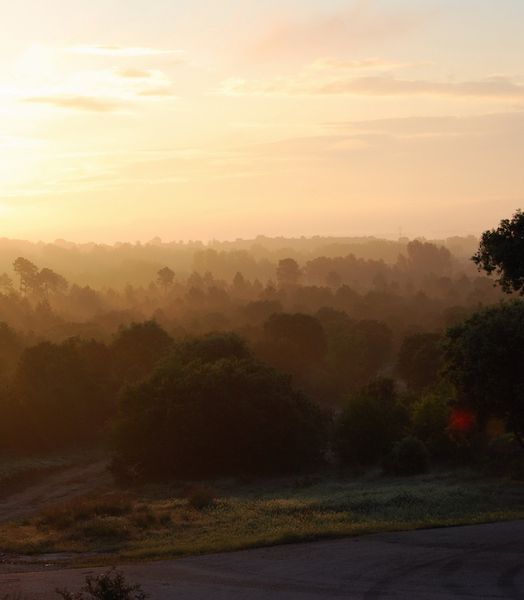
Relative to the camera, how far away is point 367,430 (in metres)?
54.5

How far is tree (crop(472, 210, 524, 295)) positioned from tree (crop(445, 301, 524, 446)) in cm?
445

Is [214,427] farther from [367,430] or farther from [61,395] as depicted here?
[61,395]

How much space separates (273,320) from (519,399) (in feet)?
221

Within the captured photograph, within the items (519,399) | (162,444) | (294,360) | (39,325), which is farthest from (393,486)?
(39,325)

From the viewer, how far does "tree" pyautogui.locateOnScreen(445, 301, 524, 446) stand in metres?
31.1

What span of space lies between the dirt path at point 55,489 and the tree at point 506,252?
24965mm

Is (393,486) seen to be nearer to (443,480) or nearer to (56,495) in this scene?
(443,480)

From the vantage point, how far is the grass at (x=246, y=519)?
1038 inches

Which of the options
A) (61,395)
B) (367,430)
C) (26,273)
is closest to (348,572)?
(367,430)

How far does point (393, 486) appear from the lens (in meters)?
41.2

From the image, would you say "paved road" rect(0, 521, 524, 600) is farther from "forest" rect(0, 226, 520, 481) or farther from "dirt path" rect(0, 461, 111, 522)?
"dirt path" rect(0, 461, 111, 522)

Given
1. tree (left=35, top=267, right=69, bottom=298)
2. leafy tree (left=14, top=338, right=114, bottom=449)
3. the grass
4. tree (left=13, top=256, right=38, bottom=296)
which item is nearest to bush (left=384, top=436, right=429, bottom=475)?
the grass

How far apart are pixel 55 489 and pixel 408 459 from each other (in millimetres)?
19550

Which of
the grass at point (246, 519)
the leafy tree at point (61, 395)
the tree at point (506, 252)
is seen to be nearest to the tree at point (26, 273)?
A: the leafy tree at point (61, 395)
